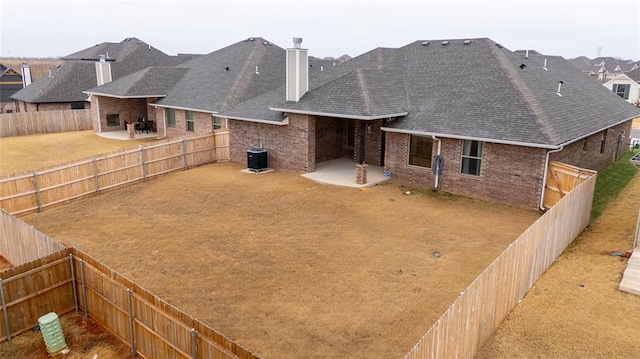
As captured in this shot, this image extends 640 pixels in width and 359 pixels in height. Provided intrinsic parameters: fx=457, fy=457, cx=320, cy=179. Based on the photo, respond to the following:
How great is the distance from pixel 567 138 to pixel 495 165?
2.57 metres

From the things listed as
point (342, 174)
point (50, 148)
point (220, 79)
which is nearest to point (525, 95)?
point (342, 174)

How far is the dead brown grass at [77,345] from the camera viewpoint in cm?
845

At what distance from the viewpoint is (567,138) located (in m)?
16.2

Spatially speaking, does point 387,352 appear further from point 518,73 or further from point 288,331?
point 518,73

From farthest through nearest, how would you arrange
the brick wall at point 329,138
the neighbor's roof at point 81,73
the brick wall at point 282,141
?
the neighbor's roof at point 81,73 → the brick wall at point 329,138 → the brick wall at point 282,141

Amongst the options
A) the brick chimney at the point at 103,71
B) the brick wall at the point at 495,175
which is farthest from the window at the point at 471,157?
the brick chimney at the point at 103,71

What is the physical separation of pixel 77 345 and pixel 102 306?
2.62 ft

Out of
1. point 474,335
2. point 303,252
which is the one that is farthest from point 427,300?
point 303,252

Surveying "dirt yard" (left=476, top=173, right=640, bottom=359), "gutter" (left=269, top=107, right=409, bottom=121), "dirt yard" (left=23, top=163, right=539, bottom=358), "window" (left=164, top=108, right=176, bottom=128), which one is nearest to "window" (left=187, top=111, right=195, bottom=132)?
"window" (left=164, top=108, right=176, bottom=128)

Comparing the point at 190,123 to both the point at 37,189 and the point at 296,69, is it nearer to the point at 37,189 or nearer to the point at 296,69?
the point at 296,69

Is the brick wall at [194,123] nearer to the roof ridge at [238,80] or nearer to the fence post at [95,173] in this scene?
the roof ridge at [238,80]

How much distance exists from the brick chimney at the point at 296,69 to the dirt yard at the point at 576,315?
42.6 feet

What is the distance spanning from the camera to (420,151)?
19.1 metres

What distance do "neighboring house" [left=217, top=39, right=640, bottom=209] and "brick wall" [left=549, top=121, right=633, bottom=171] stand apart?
0.19 ft
